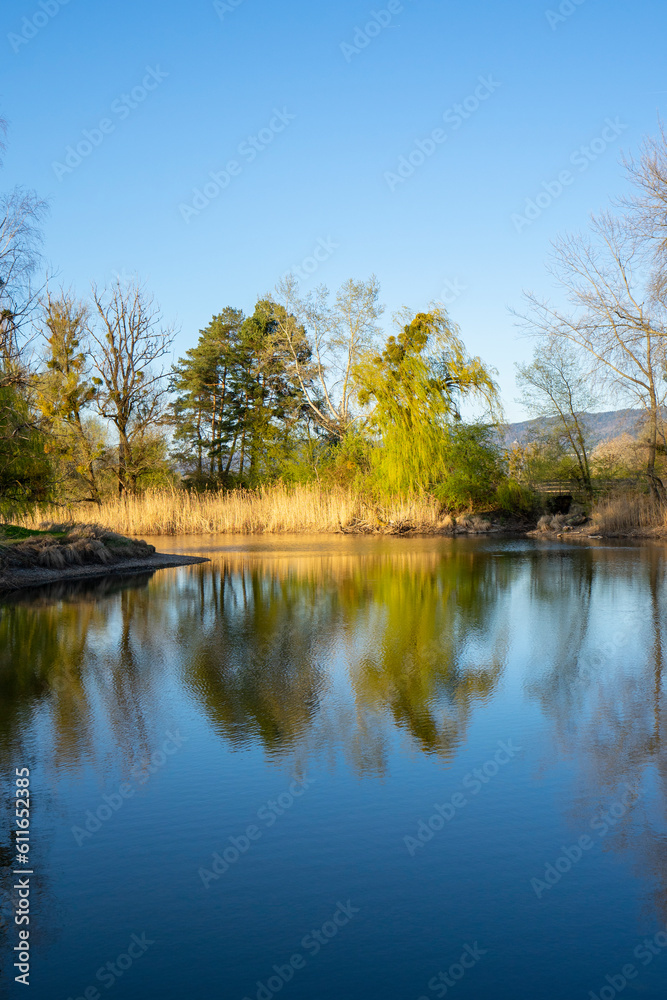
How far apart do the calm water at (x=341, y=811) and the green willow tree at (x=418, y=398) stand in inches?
859

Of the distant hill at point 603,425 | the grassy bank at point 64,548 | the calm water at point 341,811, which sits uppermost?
the distant hill at point 603,425

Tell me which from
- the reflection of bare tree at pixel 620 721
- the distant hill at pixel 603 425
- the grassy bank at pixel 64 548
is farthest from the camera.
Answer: the distant hill at pixel 603 425

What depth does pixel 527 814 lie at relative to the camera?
12.6 feet

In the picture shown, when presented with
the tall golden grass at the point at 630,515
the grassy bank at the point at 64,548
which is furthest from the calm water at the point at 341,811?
the tall golden grass at the point at 630,515

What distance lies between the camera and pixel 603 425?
103 ft

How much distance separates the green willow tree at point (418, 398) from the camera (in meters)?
30.5

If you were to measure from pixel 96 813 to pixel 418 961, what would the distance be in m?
1.84

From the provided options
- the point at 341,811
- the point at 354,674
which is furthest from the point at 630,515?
the point at 341,811

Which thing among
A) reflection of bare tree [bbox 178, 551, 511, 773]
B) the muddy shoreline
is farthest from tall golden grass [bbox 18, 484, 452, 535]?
reflection of bare tree [bbox 178, 551, 511, 773]

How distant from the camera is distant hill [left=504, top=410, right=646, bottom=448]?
27094mm

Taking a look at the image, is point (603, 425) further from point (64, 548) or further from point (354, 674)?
point (354, 674)

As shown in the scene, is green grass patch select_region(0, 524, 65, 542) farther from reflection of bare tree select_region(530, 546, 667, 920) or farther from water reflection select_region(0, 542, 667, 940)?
reflection of bare tree select_region(530, 546, 667, 920)

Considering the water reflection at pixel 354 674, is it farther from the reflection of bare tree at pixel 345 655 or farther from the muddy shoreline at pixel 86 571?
the muddy shoreline at pixel 86 571

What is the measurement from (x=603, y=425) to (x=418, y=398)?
706 centimetres
